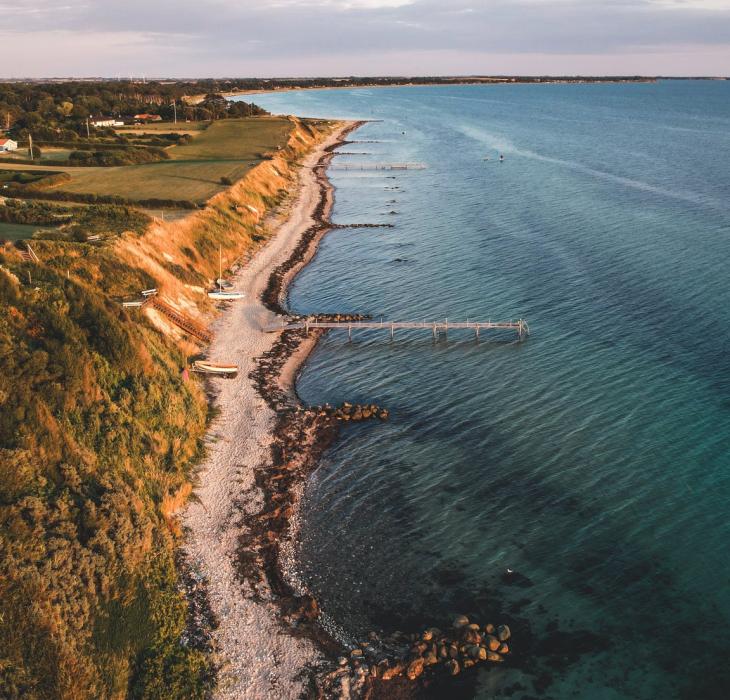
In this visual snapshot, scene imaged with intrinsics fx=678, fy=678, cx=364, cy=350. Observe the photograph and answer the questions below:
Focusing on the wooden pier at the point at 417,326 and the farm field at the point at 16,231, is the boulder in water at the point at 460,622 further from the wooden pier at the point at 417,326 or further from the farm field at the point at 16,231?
the farm field at the point at 16,231

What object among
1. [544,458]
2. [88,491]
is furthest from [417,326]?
[88,491]

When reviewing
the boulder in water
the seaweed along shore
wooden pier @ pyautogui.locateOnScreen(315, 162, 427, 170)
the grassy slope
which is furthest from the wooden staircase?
wooden pier @ pyautogui.locateOnScreen(315, 162, 427, 170)

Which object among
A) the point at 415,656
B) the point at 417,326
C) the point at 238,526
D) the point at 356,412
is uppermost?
the point at 417,326

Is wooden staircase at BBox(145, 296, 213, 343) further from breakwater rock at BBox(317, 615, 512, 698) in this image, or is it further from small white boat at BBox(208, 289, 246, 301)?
breakwater rock at BBox(317, 615, 512, 698)

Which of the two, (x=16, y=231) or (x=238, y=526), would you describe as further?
(x=16, y=231)

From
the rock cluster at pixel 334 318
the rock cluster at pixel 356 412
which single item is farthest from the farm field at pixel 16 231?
the rock cluster at pixel 356 412

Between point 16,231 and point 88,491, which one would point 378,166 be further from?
point 88,491
